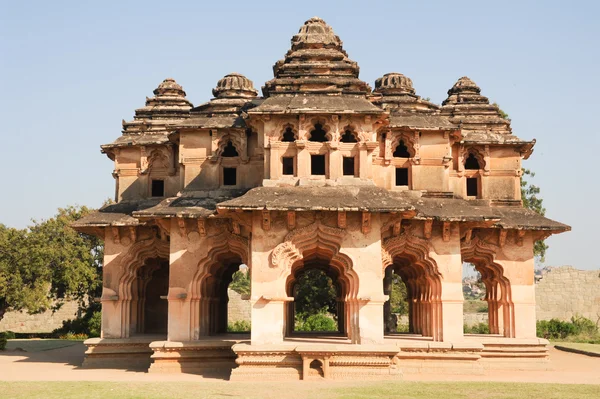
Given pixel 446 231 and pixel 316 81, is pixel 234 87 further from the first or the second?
pixel 446 231

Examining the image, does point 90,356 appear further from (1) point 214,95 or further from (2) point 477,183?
(2) point 477,183

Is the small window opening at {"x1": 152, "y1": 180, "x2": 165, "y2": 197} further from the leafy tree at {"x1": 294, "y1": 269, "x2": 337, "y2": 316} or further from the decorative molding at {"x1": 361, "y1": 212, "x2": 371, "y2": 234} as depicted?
the leafy tree at {"x1": 294, "y1": 269, "x2": 337, "y2": 316}

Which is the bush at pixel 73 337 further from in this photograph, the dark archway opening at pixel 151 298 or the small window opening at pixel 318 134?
the small window opening at pixel 318 134

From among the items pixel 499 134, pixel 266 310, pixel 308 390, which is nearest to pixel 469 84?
pixel 499 134

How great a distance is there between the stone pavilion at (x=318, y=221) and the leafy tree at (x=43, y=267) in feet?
36.8

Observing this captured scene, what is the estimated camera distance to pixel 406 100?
23.0m

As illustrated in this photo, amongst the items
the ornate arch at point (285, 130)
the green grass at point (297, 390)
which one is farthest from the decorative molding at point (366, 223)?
the green grass at point (297, 390)

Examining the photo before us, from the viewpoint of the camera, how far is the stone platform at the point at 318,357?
16.8 m

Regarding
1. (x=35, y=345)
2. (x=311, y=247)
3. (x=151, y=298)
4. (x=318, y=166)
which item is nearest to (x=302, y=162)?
(x=318, y=166)

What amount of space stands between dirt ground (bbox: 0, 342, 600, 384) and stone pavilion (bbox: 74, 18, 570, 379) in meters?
0.71

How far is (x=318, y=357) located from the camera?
1678cm

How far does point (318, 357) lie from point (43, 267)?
21.7 m

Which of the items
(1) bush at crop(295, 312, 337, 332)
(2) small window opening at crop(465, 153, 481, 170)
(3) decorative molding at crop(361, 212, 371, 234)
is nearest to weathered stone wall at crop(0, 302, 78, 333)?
(1) bush at crop(295, 312, 337, 332)

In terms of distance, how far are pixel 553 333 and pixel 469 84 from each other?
14.8 meters
